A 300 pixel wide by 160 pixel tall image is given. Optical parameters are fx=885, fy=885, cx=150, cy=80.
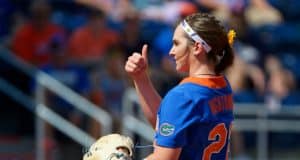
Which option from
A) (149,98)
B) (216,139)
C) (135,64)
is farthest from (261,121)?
(216,139)

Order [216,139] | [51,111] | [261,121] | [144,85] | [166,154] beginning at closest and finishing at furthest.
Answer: [166,154] < [216,139] < [144,85] < [51,111] < [261,121]

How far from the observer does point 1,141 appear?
929cm

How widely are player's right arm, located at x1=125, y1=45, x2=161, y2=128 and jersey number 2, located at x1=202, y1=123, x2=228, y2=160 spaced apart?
0.54 meters

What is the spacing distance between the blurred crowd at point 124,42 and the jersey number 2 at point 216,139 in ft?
15.8

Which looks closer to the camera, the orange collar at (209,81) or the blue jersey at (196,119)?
the blue jersey at (196,119)

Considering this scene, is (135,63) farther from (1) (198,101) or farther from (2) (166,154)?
(2) (166,154)

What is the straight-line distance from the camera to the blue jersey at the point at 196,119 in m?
4.21

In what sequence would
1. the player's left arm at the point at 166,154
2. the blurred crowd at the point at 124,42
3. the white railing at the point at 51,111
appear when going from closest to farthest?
the player's left arm at the point at 166,154 < the white railing at the point at 51,111 < the blurred crowd at the point at 124,42

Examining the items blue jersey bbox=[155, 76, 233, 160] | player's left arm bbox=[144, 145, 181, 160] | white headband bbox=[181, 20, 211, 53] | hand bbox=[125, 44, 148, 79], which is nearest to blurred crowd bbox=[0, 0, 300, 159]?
hand bbox=[125, 44, 148, 79]

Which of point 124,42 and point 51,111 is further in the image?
point 124,42

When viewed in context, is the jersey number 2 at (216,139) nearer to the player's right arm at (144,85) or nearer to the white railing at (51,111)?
the player's right arm at (144,85)

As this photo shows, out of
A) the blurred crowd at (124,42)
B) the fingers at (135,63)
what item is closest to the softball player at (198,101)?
the fingers at (135,63)

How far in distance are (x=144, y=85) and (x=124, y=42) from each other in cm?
514

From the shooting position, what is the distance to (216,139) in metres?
4.36
